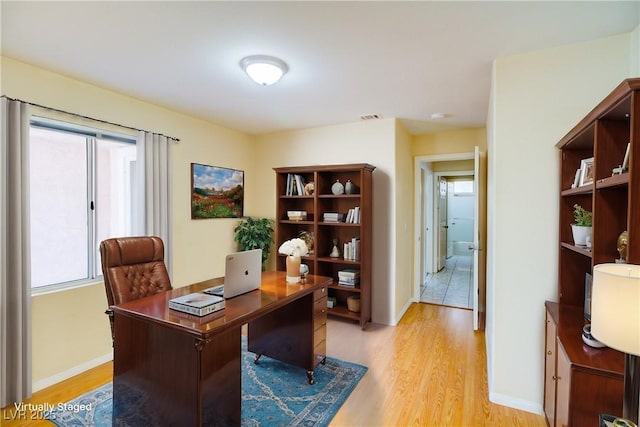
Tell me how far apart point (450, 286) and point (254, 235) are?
3.56m

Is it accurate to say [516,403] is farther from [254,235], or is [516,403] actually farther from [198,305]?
[254,235]

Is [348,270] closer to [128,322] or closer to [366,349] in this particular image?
[366,349]

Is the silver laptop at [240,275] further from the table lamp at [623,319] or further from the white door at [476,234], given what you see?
the white door at [476,234]

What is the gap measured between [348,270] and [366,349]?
40.5 inches

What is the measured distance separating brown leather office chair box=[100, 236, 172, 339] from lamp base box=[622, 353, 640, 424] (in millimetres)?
2438

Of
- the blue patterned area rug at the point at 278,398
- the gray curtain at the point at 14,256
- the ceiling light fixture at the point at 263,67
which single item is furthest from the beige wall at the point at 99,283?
the ceiling light fixture at the point at 263,67

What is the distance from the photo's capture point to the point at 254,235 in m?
4.17

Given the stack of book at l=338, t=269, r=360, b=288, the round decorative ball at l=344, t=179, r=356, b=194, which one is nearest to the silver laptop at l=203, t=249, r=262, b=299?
the stack of book at l=338, t=269, r=360, b=288

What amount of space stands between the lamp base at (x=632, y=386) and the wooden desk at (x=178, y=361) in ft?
5.05

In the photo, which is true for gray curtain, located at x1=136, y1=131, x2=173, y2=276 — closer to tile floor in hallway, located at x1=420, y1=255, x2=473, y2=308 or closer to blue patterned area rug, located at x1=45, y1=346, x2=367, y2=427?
blue patterned area rug, located at x1=45, y1=346, x2=367, y2=427

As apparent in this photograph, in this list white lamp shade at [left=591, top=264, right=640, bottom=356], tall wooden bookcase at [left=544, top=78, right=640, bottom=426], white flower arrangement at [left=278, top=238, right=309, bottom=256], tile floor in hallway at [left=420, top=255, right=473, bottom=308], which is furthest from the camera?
tile floor in hallway at [left=420, top=255, right=473, bottom=308]

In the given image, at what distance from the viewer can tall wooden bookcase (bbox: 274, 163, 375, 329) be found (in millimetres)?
3570

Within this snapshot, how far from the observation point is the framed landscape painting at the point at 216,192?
3.71m

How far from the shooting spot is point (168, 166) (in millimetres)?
3312
